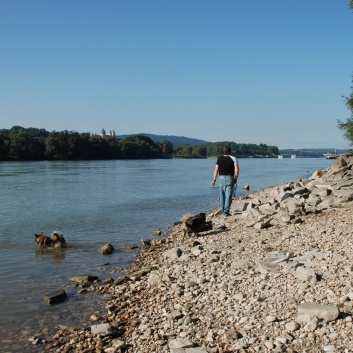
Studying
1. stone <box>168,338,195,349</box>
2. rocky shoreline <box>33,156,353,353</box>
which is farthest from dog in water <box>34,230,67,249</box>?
Result: stone <box>168,338,195,349</box>

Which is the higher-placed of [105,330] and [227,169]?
[227,169]

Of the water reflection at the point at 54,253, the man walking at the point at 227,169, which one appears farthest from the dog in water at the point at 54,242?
the man walking at the point at 227,169

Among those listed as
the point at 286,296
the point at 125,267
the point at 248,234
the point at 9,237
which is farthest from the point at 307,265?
the point at 9,237

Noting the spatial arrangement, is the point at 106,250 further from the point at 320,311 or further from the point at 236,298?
the point at 320,311

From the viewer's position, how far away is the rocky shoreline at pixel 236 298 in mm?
5895

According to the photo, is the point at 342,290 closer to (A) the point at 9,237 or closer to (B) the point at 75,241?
(B) the point at 75,241

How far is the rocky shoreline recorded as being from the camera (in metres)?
5.89

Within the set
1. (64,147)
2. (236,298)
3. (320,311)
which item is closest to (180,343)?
(236,298)

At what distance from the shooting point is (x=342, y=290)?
6793 mm

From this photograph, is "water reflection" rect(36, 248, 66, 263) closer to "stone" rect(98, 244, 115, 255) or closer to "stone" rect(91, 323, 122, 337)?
"stone" rect(98, 244, 115, 255)

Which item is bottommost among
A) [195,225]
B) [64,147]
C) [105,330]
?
[105,330]

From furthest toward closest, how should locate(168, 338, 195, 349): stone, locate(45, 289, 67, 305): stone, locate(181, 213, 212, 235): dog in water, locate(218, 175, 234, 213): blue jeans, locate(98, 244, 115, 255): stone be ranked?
1. locate(218, 175, 234, 213): blue jeans
2. locate(181, 213, 212, 235): dog in water
3. locate(98, 244, 115, 255): stone
4. locate(45, 289, 67, 305): stone
5. locate(168, 338, 195, 349): stone

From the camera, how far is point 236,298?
7.38 meters

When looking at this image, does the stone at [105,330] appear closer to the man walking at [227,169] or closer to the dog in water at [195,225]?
the dog in water at [195,225]
